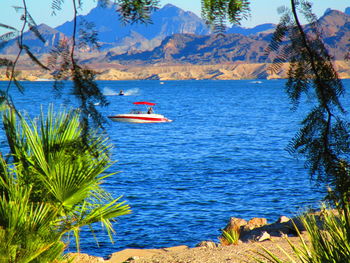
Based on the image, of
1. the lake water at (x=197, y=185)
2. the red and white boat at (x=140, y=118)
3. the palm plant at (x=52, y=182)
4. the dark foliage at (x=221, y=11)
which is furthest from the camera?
the red and white boat at (x=140, y=118)

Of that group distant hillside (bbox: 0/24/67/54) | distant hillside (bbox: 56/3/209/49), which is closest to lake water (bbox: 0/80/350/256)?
distant hillside (bbox: 56/3/209/49)

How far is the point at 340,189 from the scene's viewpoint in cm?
209

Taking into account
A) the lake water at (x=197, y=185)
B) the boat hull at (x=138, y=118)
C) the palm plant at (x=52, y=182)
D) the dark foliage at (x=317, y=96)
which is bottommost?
the boat hull at (x=138, y=118)

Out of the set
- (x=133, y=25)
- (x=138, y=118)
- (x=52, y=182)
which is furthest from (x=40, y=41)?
(x=138, y=118)

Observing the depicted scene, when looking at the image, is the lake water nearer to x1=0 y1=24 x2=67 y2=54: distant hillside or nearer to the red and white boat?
x1=0 y1=24 x2=67 y2=54: distant hillside

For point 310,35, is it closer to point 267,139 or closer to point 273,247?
point 273,247

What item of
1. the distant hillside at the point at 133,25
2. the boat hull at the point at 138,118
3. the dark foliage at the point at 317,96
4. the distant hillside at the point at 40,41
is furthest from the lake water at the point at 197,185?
the boat hull at the point at 138,118

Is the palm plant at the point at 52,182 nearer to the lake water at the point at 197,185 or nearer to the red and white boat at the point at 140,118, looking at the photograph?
the lake water at the point at 197,185

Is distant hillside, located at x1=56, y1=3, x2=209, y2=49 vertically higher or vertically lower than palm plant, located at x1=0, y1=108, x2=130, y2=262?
higher

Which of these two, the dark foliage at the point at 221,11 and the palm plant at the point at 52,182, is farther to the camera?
the palm plant at the point at 52,182

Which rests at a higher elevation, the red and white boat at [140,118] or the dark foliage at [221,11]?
the dark foliage at [221,11]

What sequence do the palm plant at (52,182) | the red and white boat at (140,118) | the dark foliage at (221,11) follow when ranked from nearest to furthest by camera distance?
the dark foliage at (221,11), the palm plant at (52,182), the red and white boat at (140,118)

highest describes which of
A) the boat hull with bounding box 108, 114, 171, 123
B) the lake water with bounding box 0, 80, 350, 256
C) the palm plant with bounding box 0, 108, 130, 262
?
the palm plant with bounding box 0, 108, 130, 262

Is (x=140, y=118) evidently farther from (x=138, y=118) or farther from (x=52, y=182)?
(x=52, y=182)
